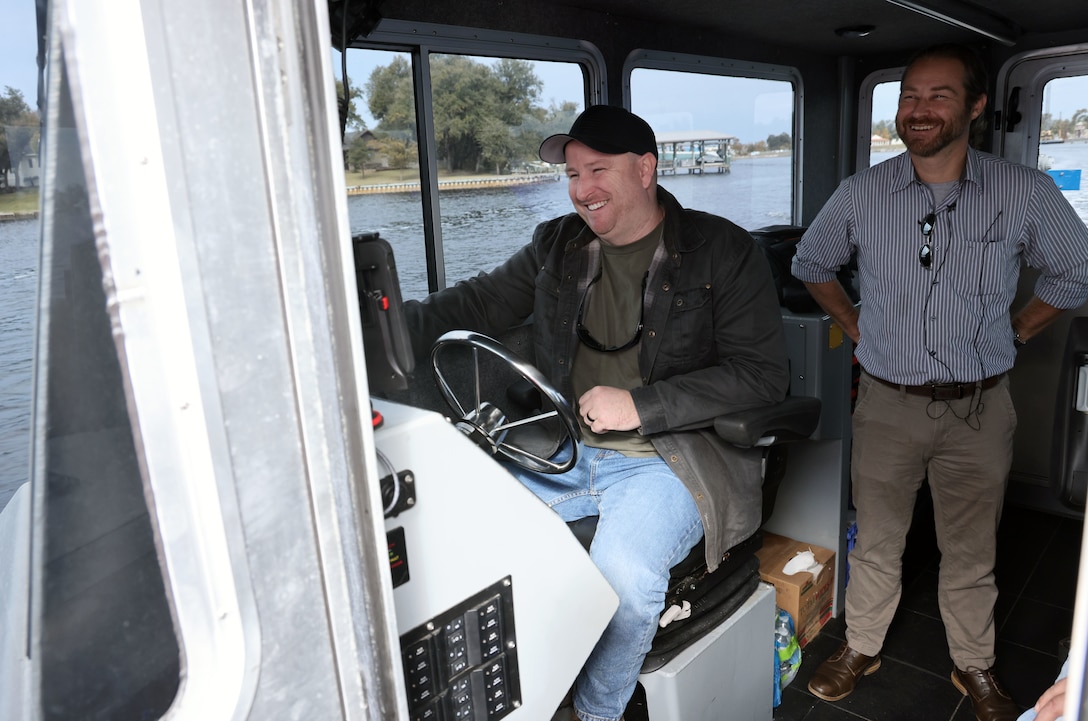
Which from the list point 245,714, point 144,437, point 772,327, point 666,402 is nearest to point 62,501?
point 144,437

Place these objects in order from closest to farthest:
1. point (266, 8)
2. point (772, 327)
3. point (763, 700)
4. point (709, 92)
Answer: point (266, 8), point (772, 327), point (763, 700), point (709, 92)

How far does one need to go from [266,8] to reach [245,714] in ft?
2.29

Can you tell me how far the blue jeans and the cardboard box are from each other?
2.98 feet

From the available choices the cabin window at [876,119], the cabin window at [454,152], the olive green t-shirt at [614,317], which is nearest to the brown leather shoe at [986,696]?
the olive green t-shirt at [614,317]

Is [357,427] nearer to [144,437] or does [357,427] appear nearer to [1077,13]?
[144,437]

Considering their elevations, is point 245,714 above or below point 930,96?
below

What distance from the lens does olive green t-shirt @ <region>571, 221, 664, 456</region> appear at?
2330 mm

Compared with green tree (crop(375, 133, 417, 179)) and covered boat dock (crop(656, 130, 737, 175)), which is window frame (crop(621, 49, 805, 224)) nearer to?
covered boat dock (crop(656, 130, 737, 175))

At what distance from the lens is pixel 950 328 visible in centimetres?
237

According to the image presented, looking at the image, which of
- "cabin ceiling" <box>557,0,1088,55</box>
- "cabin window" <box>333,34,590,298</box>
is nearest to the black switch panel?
"cabin window" <box>333,34,590,298</box>

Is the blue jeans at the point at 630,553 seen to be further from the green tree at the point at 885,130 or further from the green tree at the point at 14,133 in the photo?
the green tree at the point at 885,130

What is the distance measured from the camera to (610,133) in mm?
2283

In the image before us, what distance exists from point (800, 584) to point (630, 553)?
111 centimetres

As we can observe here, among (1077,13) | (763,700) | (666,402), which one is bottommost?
(763,700)
